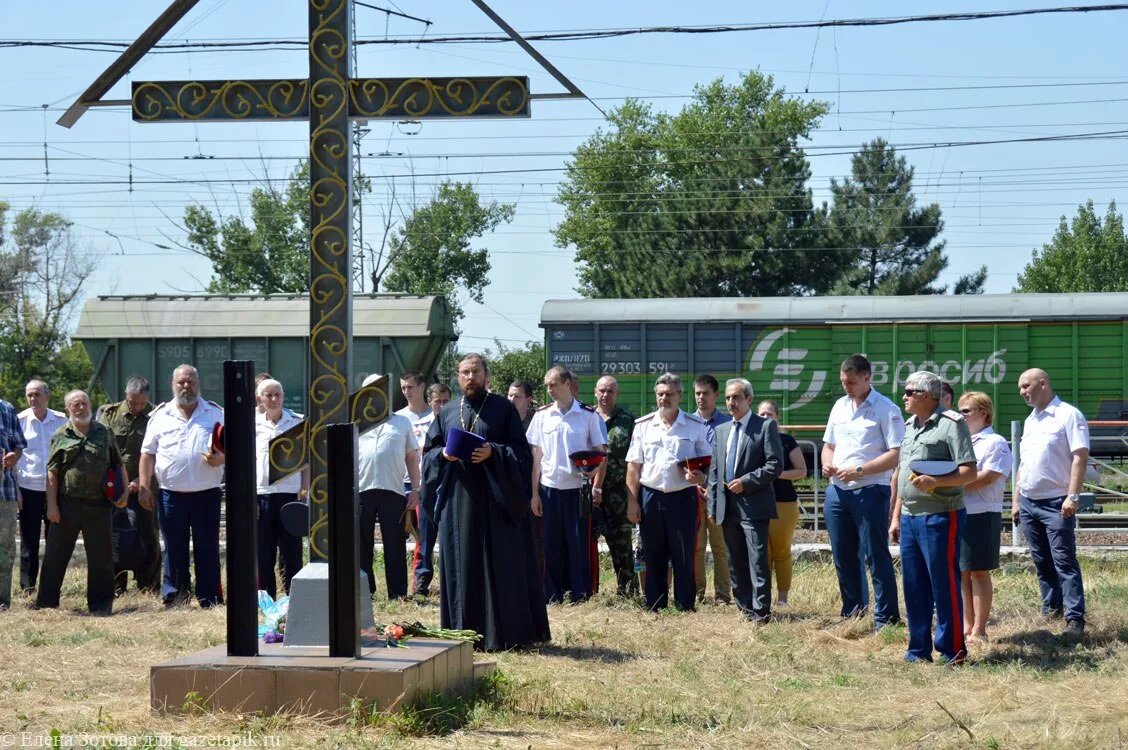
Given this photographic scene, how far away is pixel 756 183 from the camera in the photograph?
5019 centimetres

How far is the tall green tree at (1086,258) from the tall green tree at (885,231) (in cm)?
440

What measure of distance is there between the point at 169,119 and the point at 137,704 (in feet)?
9.26

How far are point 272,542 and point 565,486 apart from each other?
2302 mm

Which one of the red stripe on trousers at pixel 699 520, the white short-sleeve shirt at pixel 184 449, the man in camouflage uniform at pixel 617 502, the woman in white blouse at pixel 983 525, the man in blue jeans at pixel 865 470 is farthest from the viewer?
the man in camouflage uniform at pixel 617 502

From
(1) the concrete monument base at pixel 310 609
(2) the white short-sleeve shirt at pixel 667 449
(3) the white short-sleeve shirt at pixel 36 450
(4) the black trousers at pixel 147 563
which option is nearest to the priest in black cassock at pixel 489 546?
(1) the concrete monument base at pixel 310 609

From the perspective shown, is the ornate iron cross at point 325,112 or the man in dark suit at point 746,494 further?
the man in dark suit at point 746,494

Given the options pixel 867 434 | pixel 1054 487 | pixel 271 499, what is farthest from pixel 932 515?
pixel 271 499

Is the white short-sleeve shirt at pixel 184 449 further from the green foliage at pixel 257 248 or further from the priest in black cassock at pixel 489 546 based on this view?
the green foliage at pixel 257 248

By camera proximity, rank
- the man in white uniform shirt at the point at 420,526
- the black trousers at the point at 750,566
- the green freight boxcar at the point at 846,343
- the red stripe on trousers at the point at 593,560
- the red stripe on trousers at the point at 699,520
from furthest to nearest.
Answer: the green freight boxcar at the point at 846,343 → the man in white uniform shirt at the point at 420,526 → the red stripe on trousers at the point at 593,560 → the red stripe on trousers at the point at 699,520 → the black trousers at the point at 750,566

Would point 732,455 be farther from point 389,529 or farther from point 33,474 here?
point 33,474

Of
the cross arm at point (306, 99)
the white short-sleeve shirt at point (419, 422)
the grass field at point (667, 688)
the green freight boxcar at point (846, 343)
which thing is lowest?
the grass field at point (667, 688)

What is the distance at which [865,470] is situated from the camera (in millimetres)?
8492

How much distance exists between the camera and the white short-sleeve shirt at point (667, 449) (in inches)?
384

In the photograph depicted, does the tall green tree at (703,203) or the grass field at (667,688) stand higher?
the tall green tree at (703,203)
